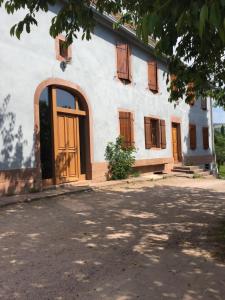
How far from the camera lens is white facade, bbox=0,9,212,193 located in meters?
11.1

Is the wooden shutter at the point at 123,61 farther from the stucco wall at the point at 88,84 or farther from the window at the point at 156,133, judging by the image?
the window at the point at 156,133

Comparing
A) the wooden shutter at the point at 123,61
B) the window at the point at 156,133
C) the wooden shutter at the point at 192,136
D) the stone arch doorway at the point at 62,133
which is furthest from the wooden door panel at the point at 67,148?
the wooden shutter at the point at 192,136

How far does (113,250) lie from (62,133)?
765 centimetres

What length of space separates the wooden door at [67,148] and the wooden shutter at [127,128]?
247 cm

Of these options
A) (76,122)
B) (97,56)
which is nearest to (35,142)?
(76,122)

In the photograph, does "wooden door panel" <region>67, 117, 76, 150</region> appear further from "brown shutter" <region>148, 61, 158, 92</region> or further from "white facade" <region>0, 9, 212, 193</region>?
"brown shutter" <region>148, 61, 158, 92</region>

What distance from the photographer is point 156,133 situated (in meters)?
18.5

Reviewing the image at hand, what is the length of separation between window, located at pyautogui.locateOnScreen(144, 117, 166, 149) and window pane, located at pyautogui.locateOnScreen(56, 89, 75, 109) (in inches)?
188

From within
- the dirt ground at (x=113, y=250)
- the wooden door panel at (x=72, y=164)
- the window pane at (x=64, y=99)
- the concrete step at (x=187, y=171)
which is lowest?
the dirt ground at (x=113, y=250)

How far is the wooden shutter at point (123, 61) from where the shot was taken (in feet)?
51.7

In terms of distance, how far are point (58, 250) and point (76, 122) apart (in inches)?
325

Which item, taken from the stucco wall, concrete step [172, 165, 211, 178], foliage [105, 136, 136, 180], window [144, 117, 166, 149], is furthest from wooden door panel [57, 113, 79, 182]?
concrete step [172, 165, 211, 178]

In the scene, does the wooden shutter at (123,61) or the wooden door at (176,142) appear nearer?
the wooden shutter at (123,61)

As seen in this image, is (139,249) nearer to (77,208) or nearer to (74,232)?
(74,232)
